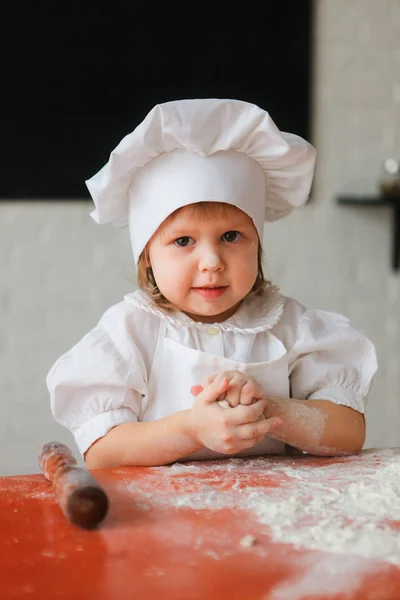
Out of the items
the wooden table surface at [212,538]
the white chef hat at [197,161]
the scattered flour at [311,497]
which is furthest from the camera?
the white chef hat at [197,161]

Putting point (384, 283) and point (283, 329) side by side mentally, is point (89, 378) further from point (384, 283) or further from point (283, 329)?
point (384, 283)

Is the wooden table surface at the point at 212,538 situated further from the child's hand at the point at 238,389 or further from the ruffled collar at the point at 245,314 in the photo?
the ruffled collar at the point at 245,314

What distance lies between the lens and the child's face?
115 cm

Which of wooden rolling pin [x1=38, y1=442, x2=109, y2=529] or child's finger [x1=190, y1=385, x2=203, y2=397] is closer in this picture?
wooden rolling pin [x1=38, y1=442, x2=109, y2=529]

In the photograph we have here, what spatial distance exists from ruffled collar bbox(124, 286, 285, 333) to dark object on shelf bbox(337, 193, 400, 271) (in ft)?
5.27

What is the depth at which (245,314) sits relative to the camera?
1.29 m

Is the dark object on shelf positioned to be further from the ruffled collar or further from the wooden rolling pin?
the wooden rolling pin

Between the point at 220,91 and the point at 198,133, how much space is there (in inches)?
68.8

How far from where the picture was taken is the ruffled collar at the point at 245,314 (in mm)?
1224

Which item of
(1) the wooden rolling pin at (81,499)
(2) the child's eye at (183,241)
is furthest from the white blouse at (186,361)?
(1) the wooden rolling pin at (81,499)

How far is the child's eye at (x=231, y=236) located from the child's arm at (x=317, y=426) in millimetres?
246

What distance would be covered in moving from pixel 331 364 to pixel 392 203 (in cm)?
173

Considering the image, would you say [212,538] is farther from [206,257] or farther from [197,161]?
[197,161]

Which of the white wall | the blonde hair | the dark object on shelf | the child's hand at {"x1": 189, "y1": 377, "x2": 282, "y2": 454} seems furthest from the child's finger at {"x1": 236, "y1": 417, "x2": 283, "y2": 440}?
the dark object on shelf
